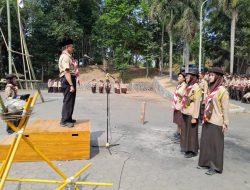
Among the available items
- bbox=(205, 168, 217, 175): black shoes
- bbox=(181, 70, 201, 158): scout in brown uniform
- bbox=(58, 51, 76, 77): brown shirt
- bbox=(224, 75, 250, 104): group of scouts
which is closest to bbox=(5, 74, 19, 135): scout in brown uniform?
bbox=(58, 51, 76, 77): brown shirt

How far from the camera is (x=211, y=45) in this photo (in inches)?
1779

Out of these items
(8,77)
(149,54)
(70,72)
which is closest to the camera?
(70,72)

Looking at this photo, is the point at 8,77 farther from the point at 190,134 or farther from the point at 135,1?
the point at 135,1

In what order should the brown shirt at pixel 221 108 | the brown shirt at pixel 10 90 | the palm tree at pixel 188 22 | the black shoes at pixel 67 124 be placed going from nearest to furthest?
1. the brown shirt at pixel 221 108
2. the black shoes at pixel 67 124
3. the brown shirt at pixel 10 90
4. the palm tree at pixel 188 22

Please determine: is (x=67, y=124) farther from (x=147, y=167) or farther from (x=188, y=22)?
(x=188, y=22)

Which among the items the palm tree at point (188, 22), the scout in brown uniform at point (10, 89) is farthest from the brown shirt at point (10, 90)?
the palm tree at point (188, 22)

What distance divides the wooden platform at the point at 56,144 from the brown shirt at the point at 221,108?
8.26ft

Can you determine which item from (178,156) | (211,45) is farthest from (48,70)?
(178,156)

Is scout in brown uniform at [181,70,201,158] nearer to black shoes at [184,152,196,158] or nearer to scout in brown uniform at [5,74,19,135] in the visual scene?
black shoes at [184,152,196,158]

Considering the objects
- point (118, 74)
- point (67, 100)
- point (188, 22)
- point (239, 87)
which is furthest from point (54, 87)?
point (67, 100)

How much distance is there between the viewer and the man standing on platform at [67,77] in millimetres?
6523

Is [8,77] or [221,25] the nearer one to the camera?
[8,77]

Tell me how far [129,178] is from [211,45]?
1676 inches

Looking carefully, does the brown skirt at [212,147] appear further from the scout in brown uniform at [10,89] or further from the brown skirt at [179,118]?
the scout in brown uniform at [10,89]
